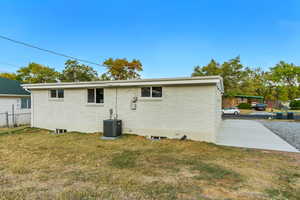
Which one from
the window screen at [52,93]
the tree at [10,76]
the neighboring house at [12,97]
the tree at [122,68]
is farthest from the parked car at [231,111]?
the tree at [10,76]

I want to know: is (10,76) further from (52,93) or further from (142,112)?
(142,112)

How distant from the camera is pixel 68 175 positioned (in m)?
3.63

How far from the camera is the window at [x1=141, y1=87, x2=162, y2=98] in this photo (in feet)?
23.7

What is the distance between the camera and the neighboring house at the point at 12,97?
11988 mm

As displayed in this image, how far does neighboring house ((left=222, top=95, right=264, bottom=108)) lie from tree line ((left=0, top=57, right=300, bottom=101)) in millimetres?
2105

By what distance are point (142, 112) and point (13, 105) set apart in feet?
37.7

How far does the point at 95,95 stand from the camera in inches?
324

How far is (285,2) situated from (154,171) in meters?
15.6

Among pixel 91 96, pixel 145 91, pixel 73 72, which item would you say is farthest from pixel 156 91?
pixel 73 72

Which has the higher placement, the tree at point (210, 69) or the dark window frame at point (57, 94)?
the tree at point (210, 69)

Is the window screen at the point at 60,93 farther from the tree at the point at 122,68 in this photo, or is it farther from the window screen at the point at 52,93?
the tree at the point at 122,68

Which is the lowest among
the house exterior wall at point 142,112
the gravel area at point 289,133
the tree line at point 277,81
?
the gravel area at point 289,133


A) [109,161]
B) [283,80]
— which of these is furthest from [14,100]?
[283,80]

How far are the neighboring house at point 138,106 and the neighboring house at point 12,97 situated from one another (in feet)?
15.9
